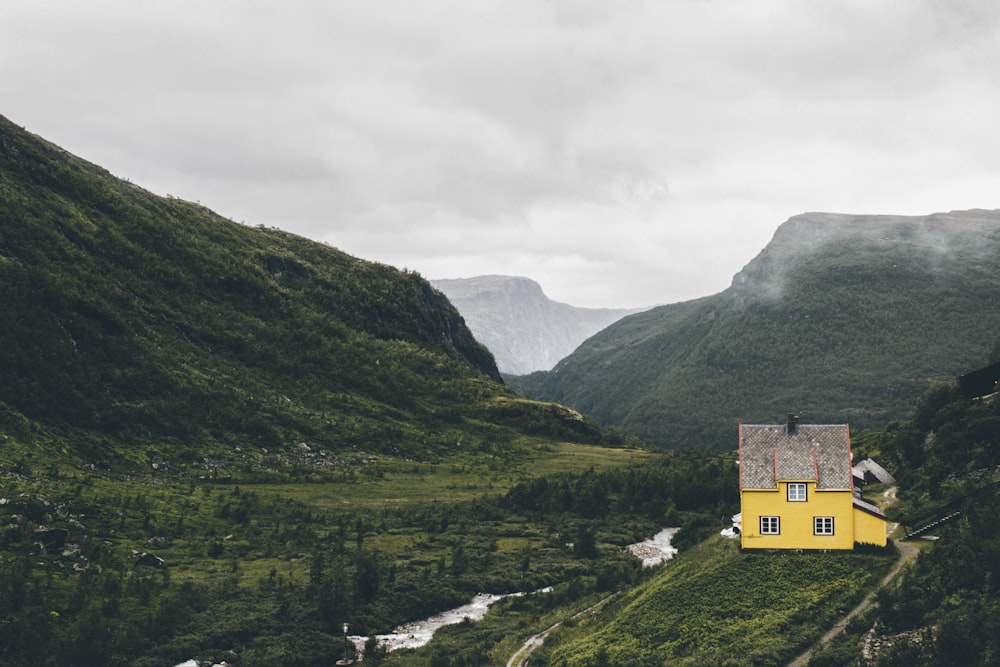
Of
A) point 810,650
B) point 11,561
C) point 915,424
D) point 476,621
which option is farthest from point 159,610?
point 915,424

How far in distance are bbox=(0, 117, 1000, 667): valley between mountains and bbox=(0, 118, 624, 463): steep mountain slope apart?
1.88ft

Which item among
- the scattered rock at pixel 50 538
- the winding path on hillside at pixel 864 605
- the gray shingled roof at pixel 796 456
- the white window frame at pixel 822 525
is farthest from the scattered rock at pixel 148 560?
the winding path on hillside at pixel 864 605

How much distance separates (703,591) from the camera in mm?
59938

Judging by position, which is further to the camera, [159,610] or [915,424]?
[915,424]

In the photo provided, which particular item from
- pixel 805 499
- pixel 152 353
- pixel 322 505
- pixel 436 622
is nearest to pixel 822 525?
pixel 805 499

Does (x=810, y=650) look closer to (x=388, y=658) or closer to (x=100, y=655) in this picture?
(x=388, y=658)

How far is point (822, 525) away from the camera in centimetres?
6031

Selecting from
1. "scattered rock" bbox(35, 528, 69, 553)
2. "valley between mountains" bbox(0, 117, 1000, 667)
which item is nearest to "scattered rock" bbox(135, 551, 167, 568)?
"valley between mountains" bbox(0, 117, 1000, 667)

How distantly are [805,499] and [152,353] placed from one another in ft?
390

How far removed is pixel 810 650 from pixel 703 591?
11.7 m

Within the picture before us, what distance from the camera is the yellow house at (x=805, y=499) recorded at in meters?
59.8

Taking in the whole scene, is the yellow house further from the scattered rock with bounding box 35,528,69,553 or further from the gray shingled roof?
the scattered rock with bounding box 35,528,69,553

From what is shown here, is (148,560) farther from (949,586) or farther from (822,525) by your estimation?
(949,586)

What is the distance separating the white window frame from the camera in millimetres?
60128
